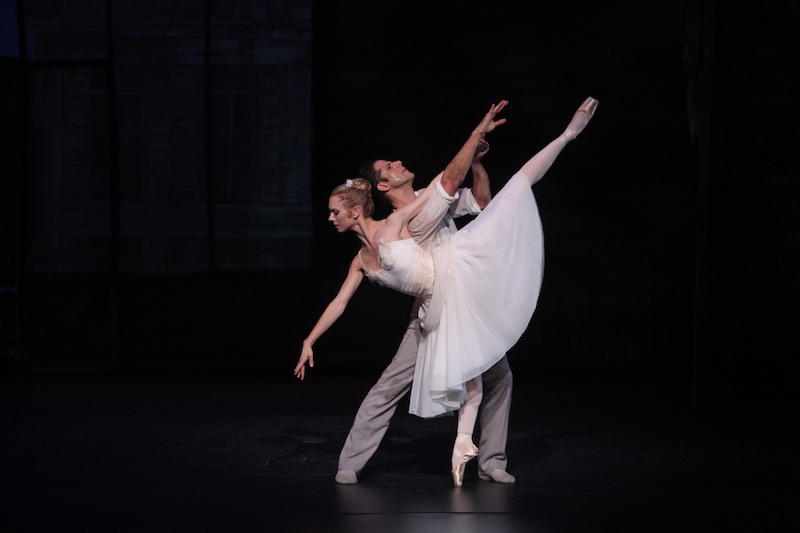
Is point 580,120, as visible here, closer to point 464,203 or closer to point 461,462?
point 464,203

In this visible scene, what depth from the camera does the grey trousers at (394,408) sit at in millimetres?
4309

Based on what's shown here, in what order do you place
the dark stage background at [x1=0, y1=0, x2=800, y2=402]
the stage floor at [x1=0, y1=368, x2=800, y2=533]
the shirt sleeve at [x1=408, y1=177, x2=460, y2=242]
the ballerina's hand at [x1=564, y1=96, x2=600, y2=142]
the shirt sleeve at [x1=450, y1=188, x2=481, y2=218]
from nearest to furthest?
the stage floor at [x1=0, y1=368, x2=800, y2=533] < the shirt sleeve at [x1=408, y1=177, x2=460, y2=242] < the ballerina's hand at [x1=564, y1=96, x2=600, y2=142] < the shirt sleeve at [x1=450, y1=188, x2=481, y2=218] < the dark stage background at [x1=0, y1=0, x2=800, y2=402]

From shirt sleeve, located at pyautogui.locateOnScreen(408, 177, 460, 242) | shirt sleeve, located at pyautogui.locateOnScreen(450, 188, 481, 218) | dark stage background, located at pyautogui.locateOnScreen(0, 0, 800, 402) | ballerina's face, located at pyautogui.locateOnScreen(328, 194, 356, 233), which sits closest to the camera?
shirt sleeve, located at pyautogui.locateOnScreen(408, 177, 460, 242)

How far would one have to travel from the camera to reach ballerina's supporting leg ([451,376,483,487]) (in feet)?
13.9

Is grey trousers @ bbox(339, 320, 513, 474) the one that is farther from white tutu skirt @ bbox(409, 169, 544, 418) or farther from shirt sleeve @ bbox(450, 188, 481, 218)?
shirt sleeve @ bbox(450, 188, 481, 218)

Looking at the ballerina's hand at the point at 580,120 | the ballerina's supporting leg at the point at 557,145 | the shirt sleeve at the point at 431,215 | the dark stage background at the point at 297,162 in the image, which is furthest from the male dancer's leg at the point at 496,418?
the dark stage background at the point at 297,162

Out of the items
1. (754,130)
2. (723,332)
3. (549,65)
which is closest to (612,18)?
(549,65)

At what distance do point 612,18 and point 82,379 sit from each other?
177 inches

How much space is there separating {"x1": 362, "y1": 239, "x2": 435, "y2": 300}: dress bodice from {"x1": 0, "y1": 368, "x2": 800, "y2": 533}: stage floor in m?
0.80

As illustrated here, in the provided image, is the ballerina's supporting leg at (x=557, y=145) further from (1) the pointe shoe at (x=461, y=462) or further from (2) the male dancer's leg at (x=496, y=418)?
(1) the pointe shoe at (x=461, y=462)

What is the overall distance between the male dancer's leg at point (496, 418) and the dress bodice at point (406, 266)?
17.6 inches

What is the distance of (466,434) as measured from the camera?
4.27 m

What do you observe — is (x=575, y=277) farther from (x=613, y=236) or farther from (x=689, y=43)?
(x=689, y=43)

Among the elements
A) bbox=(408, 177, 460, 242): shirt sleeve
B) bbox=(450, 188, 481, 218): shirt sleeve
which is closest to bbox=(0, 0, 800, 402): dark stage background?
bbox=(450, 188, 481, 218): shirt sleeve
